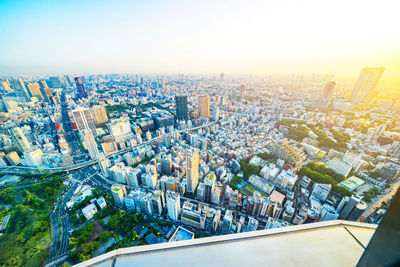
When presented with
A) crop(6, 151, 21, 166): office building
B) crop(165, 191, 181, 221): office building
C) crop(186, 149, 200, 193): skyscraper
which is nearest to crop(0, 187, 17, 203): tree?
crop(6, 151, 21, 166): office building

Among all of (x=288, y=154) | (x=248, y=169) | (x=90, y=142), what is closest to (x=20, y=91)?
(x=90, y=142)

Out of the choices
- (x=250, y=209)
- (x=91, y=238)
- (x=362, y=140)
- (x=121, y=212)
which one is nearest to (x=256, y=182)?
(x=250, y=209)

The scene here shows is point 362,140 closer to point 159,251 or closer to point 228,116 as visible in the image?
point 228,116

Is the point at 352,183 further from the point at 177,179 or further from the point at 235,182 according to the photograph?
the point at 177,179

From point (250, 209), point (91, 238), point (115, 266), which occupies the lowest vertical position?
point (91, 238)

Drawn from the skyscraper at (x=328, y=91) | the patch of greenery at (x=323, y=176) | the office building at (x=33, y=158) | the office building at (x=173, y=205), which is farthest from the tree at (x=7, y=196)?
the skyscraper at (x=328, y=91)

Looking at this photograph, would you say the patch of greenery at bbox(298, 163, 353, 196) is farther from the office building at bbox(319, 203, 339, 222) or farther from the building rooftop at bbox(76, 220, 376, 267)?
the building rooftop at bbox(76, 220, 376, 267)
